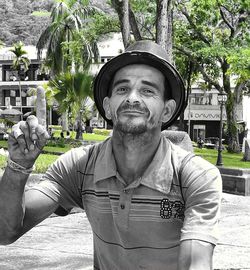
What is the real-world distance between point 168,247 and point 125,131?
0.43 metres

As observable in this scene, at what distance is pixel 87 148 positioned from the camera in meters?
2.38

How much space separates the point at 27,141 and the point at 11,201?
0.84 feet

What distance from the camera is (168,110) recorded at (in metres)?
2.24

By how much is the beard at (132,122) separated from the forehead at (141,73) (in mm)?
120

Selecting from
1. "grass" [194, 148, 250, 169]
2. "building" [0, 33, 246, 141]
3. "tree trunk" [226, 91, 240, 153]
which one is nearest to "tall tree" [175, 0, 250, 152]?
"tree trunk" [226, 91, 240, 153]

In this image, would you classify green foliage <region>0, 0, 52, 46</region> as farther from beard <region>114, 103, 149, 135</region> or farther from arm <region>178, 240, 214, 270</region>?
arm <region>178, 240, 214, 270</region>

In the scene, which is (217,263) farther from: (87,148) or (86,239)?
(87,148)

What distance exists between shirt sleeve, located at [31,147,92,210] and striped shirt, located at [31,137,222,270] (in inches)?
3.4

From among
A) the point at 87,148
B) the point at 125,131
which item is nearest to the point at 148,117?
the point at 125,131

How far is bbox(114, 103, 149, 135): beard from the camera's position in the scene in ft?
6.84

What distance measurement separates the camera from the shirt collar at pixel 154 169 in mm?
2096

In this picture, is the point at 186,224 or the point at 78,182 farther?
the point at 78,182

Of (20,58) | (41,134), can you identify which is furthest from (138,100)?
(20,58)

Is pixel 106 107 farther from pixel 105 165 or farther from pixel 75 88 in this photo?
pixel 75 88
